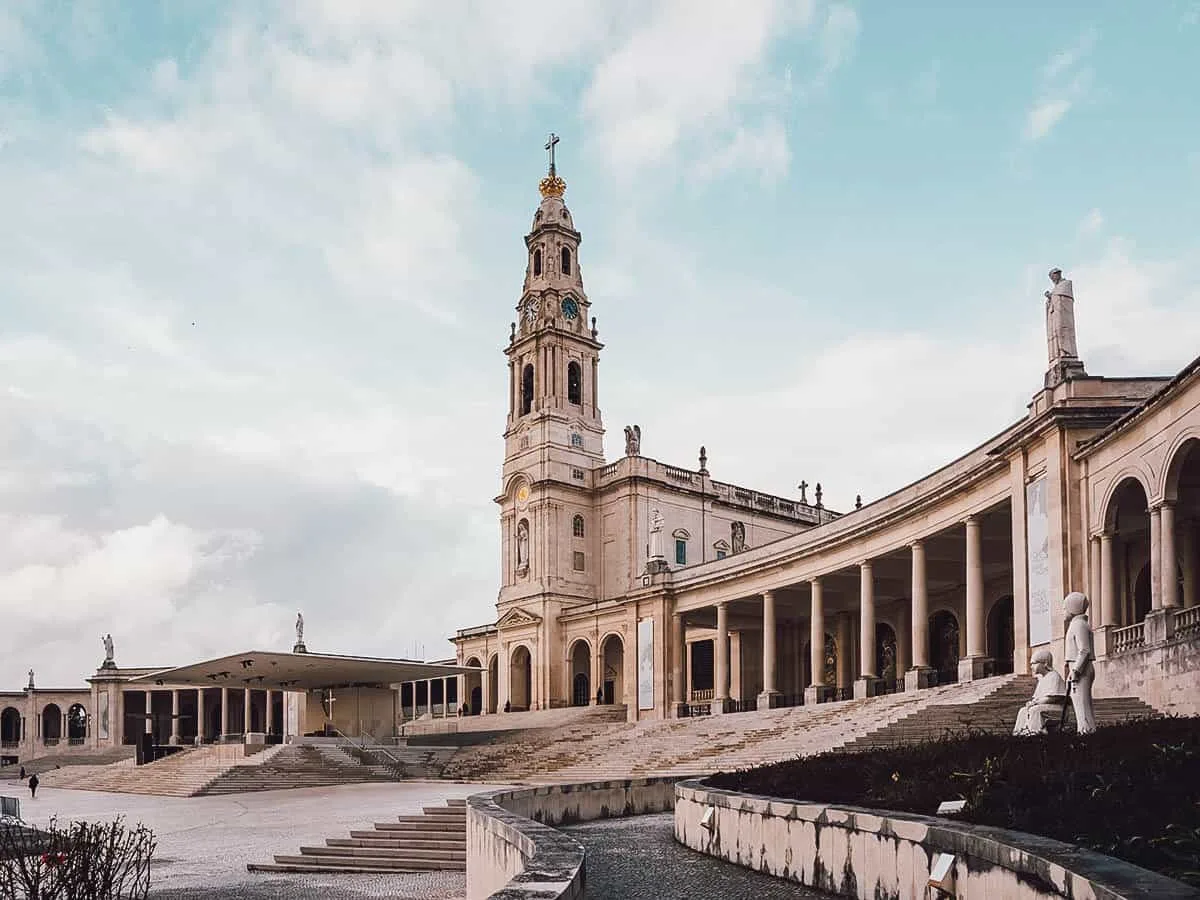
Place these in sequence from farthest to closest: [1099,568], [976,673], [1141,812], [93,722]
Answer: [93,722], [976,673], [1099,568], [1141,812]

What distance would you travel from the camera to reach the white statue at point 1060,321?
96.6ft

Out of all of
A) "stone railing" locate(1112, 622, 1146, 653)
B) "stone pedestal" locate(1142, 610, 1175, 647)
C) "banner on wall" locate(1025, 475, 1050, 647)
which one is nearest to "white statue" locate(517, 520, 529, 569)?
"banner on wall" locate(1025, 475, 1050, 647)

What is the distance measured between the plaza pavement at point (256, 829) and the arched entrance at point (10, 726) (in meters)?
57.2

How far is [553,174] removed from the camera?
76.1 meters

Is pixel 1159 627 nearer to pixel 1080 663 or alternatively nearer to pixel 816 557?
pixel 1080 663

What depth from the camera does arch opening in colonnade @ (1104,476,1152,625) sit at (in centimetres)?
2777

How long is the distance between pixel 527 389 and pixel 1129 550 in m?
43.7

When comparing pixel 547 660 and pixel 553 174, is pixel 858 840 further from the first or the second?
pixel 553 174

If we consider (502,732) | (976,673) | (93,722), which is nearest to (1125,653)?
(976,673)

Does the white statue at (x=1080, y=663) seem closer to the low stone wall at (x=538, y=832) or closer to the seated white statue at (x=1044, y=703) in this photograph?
the seated white statue at (x=1044, y=703)

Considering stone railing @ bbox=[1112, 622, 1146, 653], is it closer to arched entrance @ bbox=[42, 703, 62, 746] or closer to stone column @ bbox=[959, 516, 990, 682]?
stone column @ bbox=[959, 516, 990, 682]

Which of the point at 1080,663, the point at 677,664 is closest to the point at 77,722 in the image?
the point at 677,664

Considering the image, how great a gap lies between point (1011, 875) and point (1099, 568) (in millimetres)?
22009

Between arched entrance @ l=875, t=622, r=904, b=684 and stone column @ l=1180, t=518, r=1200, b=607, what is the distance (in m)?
23.7
